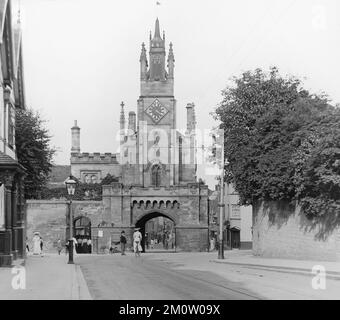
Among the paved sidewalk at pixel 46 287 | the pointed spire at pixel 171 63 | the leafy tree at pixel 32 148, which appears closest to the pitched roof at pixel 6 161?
the paved sidewalk at pixel 46 287

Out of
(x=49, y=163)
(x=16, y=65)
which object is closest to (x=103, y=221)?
(x=49, y=163)

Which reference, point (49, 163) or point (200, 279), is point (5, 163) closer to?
point (200, 279)

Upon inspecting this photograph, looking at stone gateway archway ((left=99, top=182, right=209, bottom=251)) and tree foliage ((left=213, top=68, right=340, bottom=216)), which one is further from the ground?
tree foliage ((left=213, top=68, right=340, bottom=216))

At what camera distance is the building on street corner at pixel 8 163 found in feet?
83.5

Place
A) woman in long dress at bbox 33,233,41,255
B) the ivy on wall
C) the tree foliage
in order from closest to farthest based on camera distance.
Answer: the tree foliage, woman in long dress at bbox 33,233,41,255, the ivy on wall

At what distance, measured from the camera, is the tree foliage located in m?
29.7

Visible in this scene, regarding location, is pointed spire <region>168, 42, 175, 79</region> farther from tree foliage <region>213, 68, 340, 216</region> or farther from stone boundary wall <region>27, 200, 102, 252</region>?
tree foliage <region>213, 68, 340, 216</region>

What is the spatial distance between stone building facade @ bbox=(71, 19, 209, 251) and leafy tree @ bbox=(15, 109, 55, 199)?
32.4 meters

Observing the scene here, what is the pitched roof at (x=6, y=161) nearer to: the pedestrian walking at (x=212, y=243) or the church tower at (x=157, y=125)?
the pedestrian walking at (x=212, y=243)

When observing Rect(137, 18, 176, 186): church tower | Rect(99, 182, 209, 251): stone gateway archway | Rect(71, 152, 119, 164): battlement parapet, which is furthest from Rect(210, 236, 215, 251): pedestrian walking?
Rect(71, 152, 119, 164): battlement parapet

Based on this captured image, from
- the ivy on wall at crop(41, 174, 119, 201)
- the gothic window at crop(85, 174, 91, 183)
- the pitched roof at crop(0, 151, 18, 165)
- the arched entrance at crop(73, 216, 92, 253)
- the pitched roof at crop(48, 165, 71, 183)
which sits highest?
the pitched roof at crop(48, 165, 71, 183)

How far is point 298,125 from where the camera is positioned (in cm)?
3438

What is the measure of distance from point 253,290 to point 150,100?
67.4 metres

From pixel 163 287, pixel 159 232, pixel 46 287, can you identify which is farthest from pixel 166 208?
pixel 46 287
